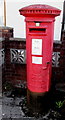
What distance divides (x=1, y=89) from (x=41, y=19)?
2.11 meters

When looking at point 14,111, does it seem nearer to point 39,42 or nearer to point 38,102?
point 38,102

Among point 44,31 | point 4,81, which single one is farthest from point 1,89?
point 44,31

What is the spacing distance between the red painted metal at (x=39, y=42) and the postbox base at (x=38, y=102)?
4.0 inches

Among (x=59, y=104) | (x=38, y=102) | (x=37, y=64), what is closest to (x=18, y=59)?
(x=37, y=64)

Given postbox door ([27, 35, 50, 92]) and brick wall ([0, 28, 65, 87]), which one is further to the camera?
brick wall ([0, 28, 65, 87])

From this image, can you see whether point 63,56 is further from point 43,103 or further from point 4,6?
point 4,6

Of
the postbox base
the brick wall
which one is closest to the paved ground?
the postbox base

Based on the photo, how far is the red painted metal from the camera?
2330 mm

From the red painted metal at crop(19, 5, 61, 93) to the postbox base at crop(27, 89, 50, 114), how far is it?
0.10m

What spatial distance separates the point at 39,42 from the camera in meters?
2.44

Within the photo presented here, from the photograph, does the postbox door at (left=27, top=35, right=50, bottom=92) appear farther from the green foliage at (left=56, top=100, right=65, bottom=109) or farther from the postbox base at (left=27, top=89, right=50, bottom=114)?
the green foliage at (left=56, top=100, right=65, bottom=109)

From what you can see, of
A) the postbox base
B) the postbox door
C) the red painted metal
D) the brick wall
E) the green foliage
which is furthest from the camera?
the brick wall

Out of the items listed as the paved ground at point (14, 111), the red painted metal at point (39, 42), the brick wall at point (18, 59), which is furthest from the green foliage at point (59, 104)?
A: the brick wall at point (18, 59)

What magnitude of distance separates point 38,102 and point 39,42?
117 centimetres
